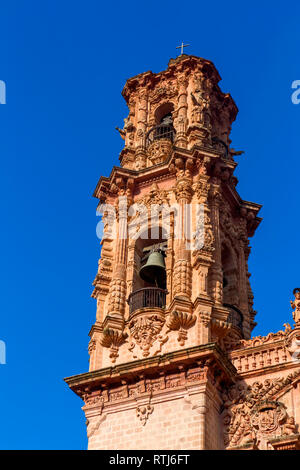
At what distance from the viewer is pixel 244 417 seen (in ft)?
72.1

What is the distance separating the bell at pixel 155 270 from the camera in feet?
84.0

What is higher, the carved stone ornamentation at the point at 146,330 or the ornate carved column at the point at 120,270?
the ornate carved column at the point at 120,270

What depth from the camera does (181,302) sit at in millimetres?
23547

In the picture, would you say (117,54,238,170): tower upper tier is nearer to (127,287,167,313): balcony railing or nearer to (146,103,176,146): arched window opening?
(146,103,176,146): arched window opening

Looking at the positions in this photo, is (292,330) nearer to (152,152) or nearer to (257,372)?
(257,372)

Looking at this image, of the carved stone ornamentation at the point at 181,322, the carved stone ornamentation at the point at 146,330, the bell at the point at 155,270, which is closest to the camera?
the carved stone ornamentation at the point at 181,322

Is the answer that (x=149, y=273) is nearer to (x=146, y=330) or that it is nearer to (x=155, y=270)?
Result: (x=155, y=270)

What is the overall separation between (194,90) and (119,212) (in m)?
5.54

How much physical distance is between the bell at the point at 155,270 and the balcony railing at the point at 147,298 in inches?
36.2

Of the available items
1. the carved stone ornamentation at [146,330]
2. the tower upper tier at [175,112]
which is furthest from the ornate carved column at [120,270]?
the tower upper tier at [175,112]

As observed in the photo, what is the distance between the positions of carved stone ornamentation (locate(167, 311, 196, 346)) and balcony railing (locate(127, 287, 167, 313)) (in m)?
1.30

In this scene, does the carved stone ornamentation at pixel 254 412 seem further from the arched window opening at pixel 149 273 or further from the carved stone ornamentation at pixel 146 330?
the arched window opening at pixel 149 273

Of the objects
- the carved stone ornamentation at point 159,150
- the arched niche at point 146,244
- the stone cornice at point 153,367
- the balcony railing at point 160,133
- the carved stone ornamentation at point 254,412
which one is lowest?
the carved stone ornamentation at point 254,412
